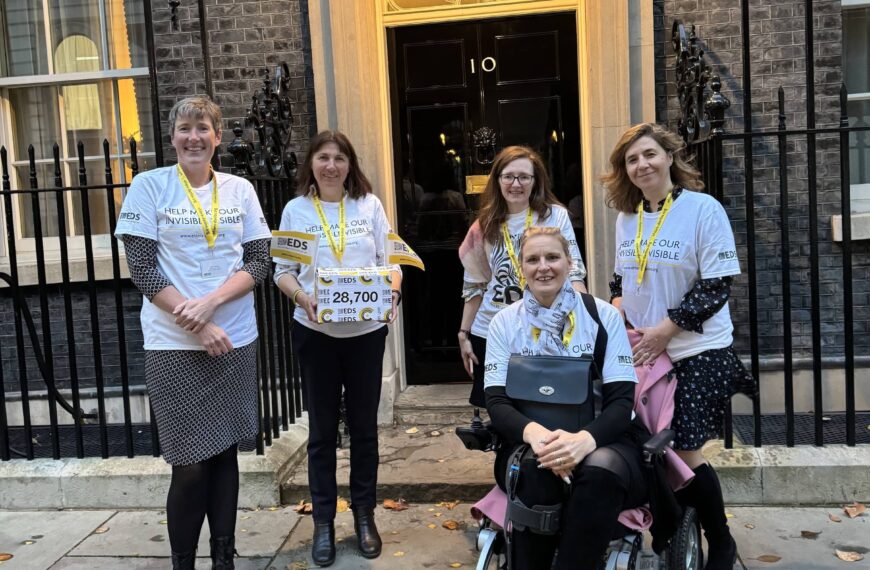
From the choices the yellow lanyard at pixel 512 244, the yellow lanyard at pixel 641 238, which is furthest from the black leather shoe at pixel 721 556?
the yellow lanyard at pixel 512 244

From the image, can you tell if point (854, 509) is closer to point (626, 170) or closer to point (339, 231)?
point (626, 170)

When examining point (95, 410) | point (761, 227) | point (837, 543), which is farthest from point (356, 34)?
point (837, 543)

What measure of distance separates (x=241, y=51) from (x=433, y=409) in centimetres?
278

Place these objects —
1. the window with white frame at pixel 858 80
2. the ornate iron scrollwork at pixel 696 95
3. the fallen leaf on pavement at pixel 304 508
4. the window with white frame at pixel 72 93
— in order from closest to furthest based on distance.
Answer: the ornate iron scrollwork at pixel 696 95
the fallen leaf on pavement at pixel 304 508
the window with white frame at pixel 858 80
the window with white frame at pixel 72 93

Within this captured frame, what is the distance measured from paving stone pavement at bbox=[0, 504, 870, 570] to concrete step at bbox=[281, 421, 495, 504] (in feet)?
0.28

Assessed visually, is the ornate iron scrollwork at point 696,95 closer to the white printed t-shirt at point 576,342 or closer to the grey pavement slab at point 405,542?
the white printed t-shirt at point 576,342

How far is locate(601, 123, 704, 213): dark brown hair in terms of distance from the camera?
9.17 ft

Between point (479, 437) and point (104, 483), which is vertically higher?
point (479, 437)

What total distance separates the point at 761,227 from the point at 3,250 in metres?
5.52

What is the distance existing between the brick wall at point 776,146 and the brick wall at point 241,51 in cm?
238

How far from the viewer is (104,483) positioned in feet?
13.4

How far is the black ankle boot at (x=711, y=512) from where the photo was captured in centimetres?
283

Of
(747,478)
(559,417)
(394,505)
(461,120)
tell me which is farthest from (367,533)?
(461,120)

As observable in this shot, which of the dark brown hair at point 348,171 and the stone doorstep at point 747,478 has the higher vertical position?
the dark brown hair at point 348,171
